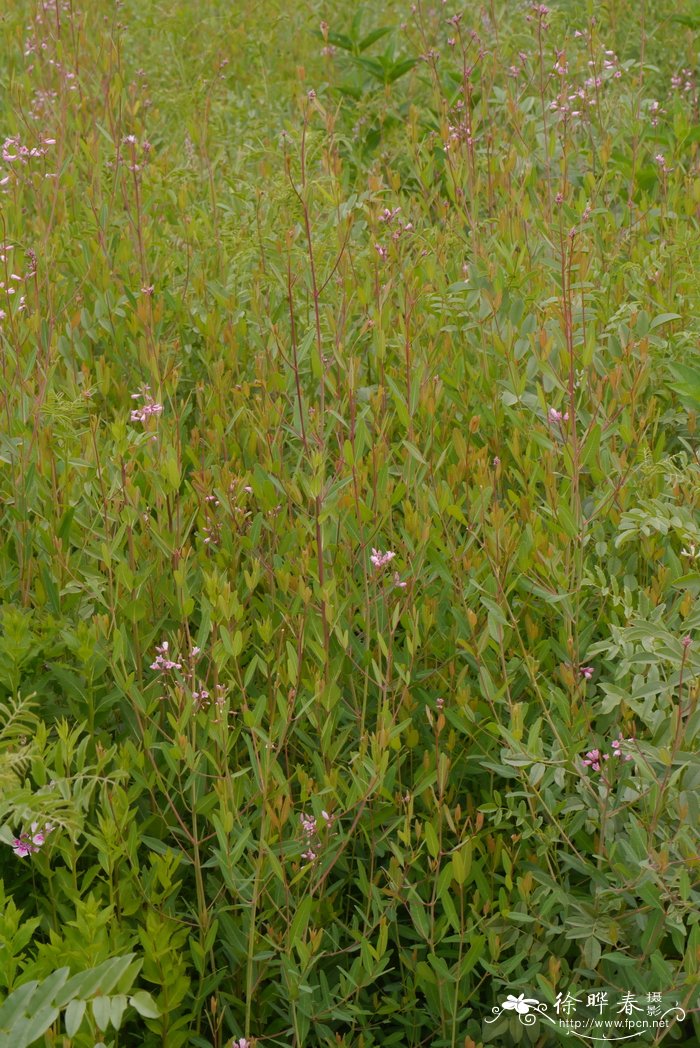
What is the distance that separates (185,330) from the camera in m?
3.38

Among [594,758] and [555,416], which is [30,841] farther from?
[555,416]

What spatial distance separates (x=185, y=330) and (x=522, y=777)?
191 cm

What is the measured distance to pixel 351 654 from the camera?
2.24 meters

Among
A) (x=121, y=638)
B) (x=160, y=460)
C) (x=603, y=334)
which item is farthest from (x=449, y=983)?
(x=603, y=334)

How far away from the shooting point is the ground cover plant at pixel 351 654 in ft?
6.10

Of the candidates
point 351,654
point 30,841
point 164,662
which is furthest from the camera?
point 351,654

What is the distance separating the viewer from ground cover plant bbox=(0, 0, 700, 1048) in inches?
73.2

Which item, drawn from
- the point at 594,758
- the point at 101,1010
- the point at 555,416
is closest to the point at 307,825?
the point at 594,758

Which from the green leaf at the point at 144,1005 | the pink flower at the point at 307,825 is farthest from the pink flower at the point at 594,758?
the green leaf at the point at 144,1005

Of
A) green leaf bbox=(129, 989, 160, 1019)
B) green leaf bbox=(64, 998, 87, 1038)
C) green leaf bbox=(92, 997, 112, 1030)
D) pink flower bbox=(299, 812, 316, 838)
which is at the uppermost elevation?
green leaf bbox=(129, 989, 160, 1019)

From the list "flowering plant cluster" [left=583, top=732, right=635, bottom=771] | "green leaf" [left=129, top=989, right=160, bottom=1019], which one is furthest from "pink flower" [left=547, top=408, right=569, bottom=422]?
"green leaf" [left=129, top=989, right=160, bottom=1019]

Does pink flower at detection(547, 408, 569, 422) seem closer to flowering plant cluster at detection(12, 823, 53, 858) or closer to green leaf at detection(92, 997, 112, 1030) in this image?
flowering plant cluster at detection(12, 823, 53, 858)

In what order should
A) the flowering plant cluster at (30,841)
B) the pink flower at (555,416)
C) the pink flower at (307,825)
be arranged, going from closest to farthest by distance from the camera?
the flowering plant cluster at (30,841) → the pink flower at (307,825) → the pink flower at (555,416)

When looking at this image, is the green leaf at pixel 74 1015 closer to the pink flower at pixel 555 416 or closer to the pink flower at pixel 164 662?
the pink flower at pixel 164 662
